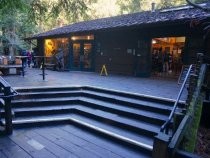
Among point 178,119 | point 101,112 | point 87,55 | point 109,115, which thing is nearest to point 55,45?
point 87,55

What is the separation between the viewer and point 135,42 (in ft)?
43.6

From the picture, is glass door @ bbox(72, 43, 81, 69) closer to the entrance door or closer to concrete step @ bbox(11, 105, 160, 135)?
the entrance door

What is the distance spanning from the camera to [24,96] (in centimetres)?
753

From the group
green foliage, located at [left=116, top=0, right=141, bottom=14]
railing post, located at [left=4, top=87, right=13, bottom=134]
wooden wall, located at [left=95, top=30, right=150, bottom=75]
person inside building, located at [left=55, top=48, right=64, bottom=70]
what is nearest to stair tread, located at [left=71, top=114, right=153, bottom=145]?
railing post, located at [left=4, top=87, right=13, bottom=134]

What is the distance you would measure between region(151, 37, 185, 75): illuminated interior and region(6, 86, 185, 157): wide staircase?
7622 mm

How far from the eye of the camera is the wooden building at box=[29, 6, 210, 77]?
431 inches

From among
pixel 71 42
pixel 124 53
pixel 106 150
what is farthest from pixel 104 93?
pixel 71 42

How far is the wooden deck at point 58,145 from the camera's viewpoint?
15.1 feet

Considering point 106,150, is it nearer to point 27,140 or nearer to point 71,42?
point 27,140

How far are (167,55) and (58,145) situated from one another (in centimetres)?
1178

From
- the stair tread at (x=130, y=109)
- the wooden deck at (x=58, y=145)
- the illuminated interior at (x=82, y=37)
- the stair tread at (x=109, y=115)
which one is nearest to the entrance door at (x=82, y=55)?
the illuminated interior at (x=82, y=37)

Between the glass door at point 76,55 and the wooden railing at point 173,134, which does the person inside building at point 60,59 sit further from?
the wooden railing at point 173,134

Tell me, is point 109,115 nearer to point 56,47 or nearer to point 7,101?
point 7,101

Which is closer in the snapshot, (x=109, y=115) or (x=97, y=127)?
(x=97, y=127)
